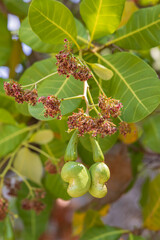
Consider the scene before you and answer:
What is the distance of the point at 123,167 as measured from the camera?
2.02 metres

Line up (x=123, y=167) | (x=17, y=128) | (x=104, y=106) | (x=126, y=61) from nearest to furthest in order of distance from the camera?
1. (x=104, y=106)
2. (x=126, y=61)
3. (x=17, y=128)
4. (x=123, y=167)

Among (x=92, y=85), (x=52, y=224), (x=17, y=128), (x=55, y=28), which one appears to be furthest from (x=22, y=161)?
(x=52, y=224)

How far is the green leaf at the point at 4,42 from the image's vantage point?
1.48 m

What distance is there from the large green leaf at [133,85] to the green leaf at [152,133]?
3.97 ft

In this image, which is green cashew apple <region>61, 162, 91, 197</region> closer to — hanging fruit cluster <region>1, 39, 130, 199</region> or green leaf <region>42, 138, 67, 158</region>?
hanging fruit cluster <region>1, 39, 130, 199</region>

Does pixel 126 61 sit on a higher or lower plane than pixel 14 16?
lower

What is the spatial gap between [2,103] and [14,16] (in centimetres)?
54

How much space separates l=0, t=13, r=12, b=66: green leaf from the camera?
4.85 feet

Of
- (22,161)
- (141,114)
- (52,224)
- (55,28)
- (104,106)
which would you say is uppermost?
(55,28)

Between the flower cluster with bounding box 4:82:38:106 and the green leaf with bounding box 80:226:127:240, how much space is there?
41.5 inches

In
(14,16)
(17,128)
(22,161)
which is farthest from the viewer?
(14,16)

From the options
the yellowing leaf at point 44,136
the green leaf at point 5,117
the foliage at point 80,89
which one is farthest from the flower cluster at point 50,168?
the green leaf at point 5,117

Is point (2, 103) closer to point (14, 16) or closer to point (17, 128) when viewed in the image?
point (17, 128)

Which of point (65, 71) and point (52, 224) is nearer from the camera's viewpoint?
point (65, 71)
